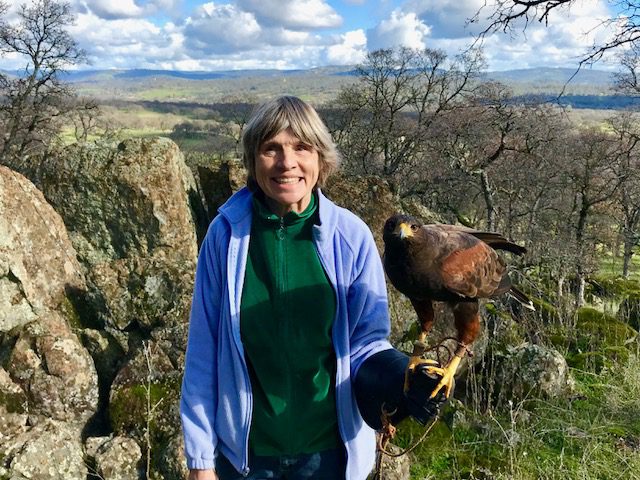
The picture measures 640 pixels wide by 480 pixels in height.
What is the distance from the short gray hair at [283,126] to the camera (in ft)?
7.05

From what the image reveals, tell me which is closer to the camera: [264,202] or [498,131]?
[264,202]

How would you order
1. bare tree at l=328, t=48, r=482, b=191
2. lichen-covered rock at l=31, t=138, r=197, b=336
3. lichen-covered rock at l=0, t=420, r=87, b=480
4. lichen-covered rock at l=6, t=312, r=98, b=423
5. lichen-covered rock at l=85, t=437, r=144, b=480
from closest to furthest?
lichen-covered rock at l=0, t=420, r=87, b=480 → lichen-covered rock at l=85, t=437, r=144, b=480 → lichen-covered rock at l=6, t=312, r=98, b=423 → lichen-covered rock at l=31, t=138, r=197, b=336 → bare tree at l=328, t=48, r=482, b=191

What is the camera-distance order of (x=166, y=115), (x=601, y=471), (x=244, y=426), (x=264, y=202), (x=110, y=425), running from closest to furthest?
(x=244, y=426) → (x=264, y=202) → (x=601, y=471) → (x=110, y=425) → (x=166, y=115)

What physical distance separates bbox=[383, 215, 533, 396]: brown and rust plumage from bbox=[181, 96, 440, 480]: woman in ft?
0.54

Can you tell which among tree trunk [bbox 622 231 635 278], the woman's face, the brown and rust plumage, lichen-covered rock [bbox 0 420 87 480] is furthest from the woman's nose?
tree trunk [bbox 622 231 635 278]

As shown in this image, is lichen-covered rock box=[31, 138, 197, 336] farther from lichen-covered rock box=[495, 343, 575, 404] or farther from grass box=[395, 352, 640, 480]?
lichen-covered rock box=[495, 343, 575, 404]

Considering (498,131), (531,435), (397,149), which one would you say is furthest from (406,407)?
(397,149)

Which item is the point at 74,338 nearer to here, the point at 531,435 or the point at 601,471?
the point at 531,435

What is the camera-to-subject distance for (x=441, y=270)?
2.37 metres

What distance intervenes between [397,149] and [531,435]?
73.7ft

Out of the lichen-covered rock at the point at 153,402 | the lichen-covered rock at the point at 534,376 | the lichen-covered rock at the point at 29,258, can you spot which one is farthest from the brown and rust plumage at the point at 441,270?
the lichen-covered rock at the point at 29,258

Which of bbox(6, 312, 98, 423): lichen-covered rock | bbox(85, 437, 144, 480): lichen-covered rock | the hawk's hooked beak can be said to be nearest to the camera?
the hawk's hooked beak

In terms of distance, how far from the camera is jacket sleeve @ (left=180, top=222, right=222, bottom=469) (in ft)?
7.21

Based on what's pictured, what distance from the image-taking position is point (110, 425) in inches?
183
